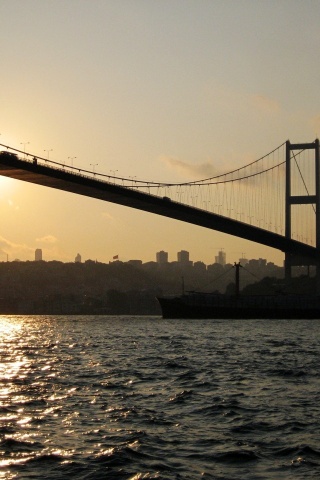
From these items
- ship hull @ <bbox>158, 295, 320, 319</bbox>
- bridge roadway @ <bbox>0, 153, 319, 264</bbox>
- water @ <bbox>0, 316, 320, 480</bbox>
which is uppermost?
bridge roadway @ <bbox>0, 153, 319, 264</bbox>

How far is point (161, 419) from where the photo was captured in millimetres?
16328

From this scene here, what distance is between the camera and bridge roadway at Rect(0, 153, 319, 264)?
213 feet

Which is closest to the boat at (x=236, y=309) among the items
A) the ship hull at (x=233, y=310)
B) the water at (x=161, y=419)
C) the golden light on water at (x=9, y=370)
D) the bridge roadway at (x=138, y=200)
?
the ship hull at (x=233, y=310)

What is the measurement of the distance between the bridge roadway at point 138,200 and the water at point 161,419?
36.6 m

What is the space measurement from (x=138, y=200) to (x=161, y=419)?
58365 millimetres

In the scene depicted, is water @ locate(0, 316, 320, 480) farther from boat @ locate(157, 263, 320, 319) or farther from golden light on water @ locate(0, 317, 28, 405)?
boat @ locate(157, 263, 320, 319)

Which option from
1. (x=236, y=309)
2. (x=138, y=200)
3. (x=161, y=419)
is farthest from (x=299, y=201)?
(x=161, y=419)

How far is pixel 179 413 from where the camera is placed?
17.0 m

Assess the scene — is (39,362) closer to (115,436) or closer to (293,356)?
(293,356)

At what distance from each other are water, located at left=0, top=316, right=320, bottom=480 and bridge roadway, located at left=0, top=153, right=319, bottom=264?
3659 centimetres

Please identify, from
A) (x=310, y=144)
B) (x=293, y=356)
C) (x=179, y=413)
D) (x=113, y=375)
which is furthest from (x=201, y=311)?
(x=179, y=413)

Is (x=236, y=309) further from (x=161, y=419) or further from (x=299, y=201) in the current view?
(x=161, y=419)

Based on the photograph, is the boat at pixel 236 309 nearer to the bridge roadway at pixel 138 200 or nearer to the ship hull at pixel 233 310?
the ship hull at pixel 233 310

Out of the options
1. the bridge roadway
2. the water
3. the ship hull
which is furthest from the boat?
the water
